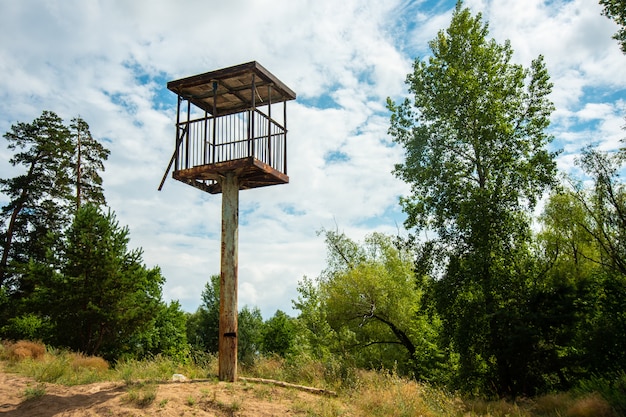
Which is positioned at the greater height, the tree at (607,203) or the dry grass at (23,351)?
the tree at (607,203)

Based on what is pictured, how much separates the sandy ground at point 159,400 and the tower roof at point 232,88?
288 inches

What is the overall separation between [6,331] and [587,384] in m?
25.9

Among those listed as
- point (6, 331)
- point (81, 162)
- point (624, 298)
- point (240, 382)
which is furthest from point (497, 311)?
point (81, 162)

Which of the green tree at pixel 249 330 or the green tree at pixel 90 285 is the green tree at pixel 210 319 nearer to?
the green tree at pixel 249 330

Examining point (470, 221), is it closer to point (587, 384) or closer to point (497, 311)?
point (497, 311)

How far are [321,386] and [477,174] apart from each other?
10.9 meters

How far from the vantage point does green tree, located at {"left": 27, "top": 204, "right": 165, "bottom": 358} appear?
20188 millimetres

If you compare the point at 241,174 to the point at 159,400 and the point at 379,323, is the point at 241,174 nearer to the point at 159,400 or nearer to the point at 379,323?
the point at 159,400

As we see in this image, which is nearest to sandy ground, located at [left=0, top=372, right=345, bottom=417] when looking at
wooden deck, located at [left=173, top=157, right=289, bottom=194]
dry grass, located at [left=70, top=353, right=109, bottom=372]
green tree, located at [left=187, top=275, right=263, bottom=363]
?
dry grass, located at [left=70, top=353, right=109, bottom=372]

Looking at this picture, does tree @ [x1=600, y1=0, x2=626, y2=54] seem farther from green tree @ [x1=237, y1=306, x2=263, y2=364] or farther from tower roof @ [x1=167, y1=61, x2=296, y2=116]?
green tree @ [x1=237, y1=306, x2=263, y2=364]

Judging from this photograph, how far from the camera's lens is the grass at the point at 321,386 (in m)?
11.0

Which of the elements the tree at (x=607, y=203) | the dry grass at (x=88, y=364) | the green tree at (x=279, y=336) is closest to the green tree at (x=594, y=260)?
the tree at (x=607, y=203)

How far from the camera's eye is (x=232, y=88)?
14.5 metres

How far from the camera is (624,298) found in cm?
1830
